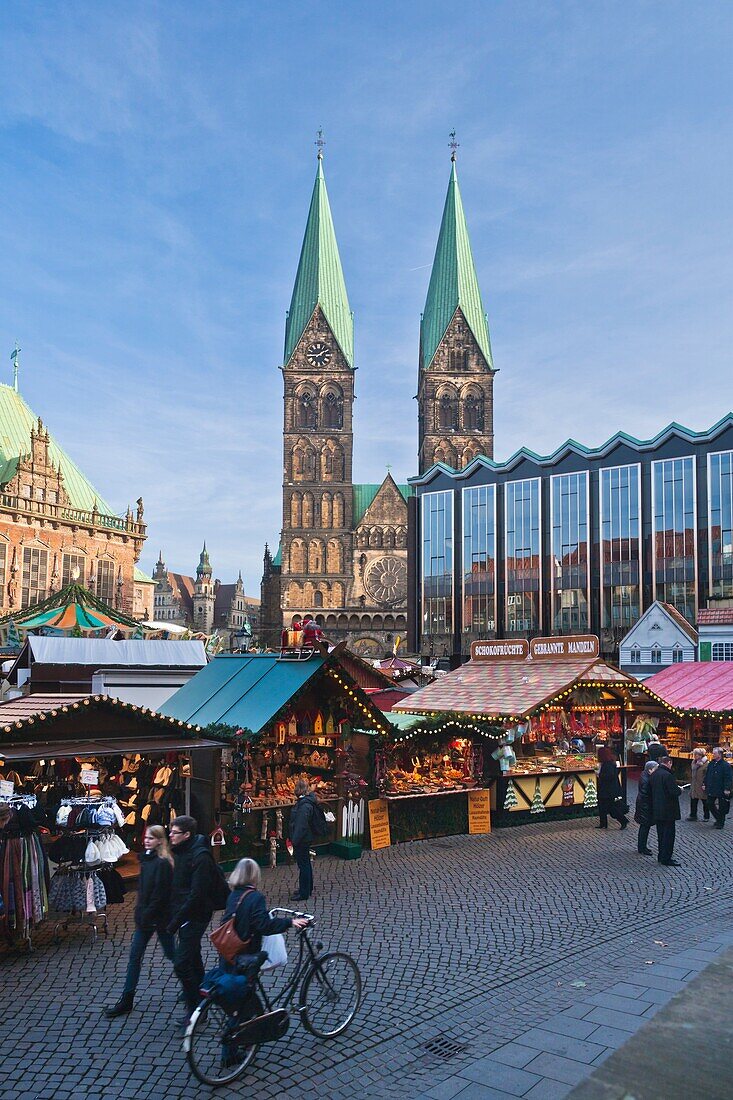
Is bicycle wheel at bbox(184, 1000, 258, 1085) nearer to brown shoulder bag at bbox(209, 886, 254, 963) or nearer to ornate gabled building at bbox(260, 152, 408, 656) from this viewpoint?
brown shoulder bag at bbox(209, 886, 254, 963)

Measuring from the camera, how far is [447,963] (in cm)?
877

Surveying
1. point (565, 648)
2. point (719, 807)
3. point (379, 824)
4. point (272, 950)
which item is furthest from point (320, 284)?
point (272, 950)

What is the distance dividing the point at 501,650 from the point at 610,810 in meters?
6.77

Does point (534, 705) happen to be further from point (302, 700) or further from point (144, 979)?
point (144, 979)

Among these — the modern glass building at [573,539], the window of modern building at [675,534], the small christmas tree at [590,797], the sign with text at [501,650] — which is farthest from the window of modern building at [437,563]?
the small christmas tree at [590,797]

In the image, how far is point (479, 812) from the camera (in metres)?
16.5

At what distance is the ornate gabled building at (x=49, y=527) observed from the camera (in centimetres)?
5384

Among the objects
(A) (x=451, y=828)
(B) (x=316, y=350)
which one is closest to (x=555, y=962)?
(A) (x=451, y=828)

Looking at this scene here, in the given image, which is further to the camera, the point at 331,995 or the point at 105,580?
the point at 105,580

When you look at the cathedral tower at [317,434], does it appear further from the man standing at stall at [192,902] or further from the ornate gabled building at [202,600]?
the man standing at stall at [192,902]

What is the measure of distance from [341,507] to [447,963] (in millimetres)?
80960

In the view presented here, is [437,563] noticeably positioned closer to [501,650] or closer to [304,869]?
[501,650]

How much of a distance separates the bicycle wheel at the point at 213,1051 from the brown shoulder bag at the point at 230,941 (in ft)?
1.09

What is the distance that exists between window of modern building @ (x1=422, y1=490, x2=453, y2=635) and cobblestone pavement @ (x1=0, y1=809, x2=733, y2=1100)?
5167 cm
